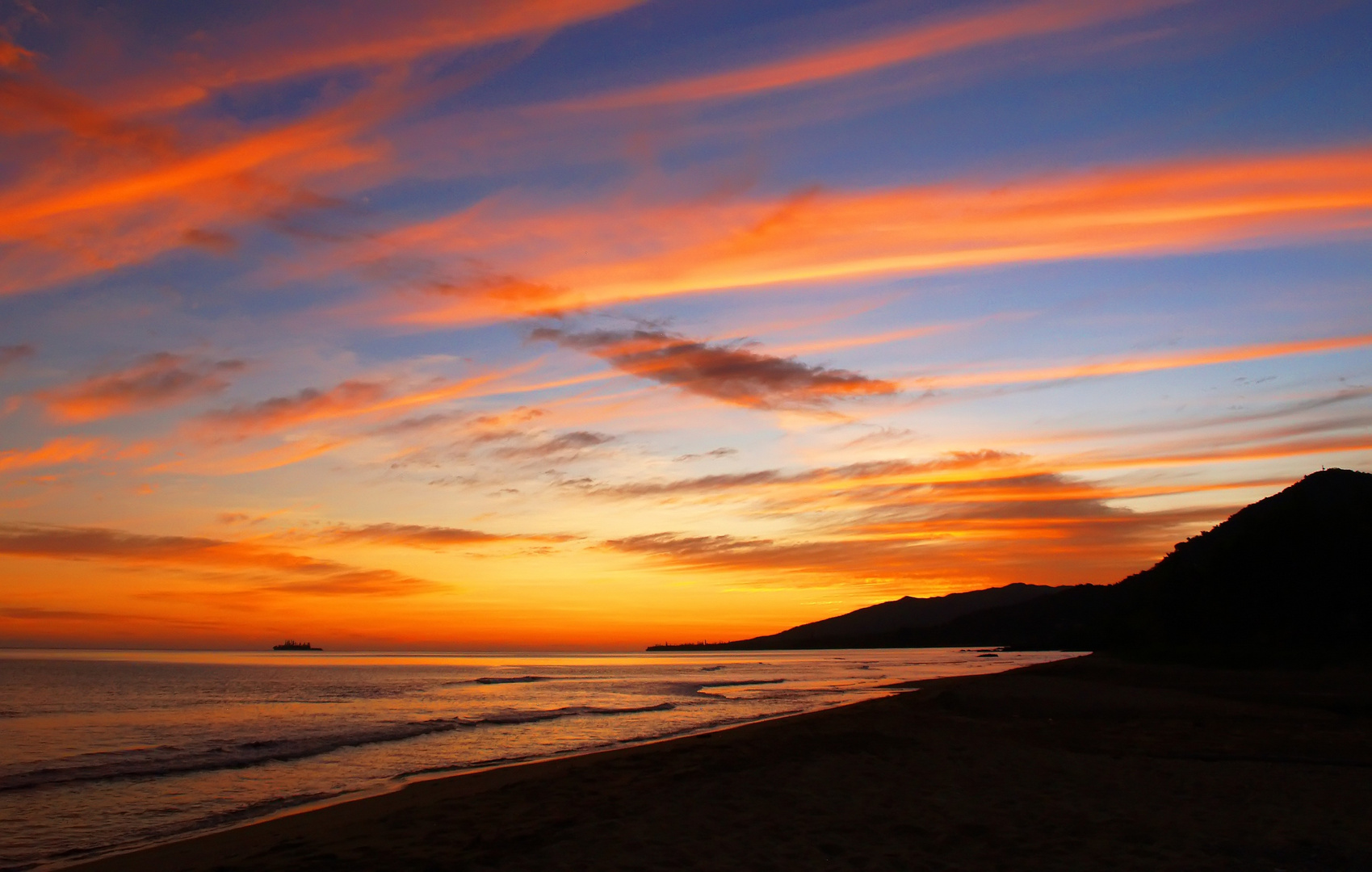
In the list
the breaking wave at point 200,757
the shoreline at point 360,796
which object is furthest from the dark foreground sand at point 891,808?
the breaking wave at point 200,757

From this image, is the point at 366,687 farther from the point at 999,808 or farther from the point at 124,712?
the point at 999,808

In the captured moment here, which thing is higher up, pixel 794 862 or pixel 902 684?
pixel 794 862

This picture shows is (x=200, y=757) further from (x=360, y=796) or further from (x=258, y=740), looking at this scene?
(x=360, y=796)

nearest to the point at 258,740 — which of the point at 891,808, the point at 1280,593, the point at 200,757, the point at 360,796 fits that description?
the point at 200,757

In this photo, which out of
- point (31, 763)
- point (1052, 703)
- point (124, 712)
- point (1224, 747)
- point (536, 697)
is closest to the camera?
point (1224, 747)

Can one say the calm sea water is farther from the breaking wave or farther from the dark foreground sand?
the dark foreground sand

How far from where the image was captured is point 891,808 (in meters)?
12.5

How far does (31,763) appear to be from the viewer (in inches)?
902

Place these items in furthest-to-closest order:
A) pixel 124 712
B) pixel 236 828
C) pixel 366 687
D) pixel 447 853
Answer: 1. pixel 366 687
2. pixel 124 712
3. pixel 236 828
4. pixel 447 853

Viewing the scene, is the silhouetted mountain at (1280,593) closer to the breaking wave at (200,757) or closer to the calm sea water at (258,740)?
the calm sea water at (258,740)

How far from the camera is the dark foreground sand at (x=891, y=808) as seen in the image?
388 inches

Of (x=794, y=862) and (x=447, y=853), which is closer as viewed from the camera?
(x=794, y=862)

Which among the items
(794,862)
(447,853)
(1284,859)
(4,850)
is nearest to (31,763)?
(4,850)

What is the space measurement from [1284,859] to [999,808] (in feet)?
12.2
